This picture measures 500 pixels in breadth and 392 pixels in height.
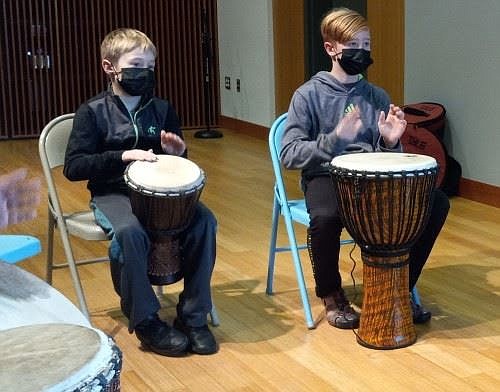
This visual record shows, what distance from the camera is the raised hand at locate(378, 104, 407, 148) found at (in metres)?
2.96

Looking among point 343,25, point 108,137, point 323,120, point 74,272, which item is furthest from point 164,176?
point 343,25

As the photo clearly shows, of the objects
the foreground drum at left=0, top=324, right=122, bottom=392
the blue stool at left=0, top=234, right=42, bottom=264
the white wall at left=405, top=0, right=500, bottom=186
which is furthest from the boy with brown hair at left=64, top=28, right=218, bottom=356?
the white wall at left=405, top=0, right=500, bottom=186

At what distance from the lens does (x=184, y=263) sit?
9.57 ft

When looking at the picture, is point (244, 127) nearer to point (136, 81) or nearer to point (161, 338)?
point (136, 81)

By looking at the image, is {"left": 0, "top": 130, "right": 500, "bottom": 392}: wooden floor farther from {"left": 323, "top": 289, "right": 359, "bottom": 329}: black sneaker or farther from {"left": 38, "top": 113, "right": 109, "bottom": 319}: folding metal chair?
{"left": 38, "top": 113, "right": 109, "bottom": 319}: folding metal chair

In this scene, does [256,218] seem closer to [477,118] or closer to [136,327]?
[477,118]

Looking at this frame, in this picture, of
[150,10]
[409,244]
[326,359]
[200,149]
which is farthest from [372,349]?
[150,10]

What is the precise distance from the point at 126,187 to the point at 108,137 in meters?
0.18

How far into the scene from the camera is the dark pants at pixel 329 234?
9.67 ft

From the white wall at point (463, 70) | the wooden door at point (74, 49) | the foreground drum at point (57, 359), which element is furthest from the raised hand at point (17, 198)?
the wooden door at point (74, 49)

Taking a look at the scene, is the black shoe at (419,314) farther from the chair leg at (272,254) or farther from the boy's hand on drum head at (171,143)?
the boy's hand on drum head at (171,143)

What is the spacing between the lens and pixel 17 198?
1765 millimetres

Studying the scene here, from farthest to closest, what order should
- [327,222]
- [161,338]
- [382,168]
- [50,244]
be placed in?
[50,244], [327,222], [161,338], [382,168]

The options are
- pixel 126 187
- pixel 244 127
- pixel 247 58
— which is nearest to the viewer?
pixel 126 187
